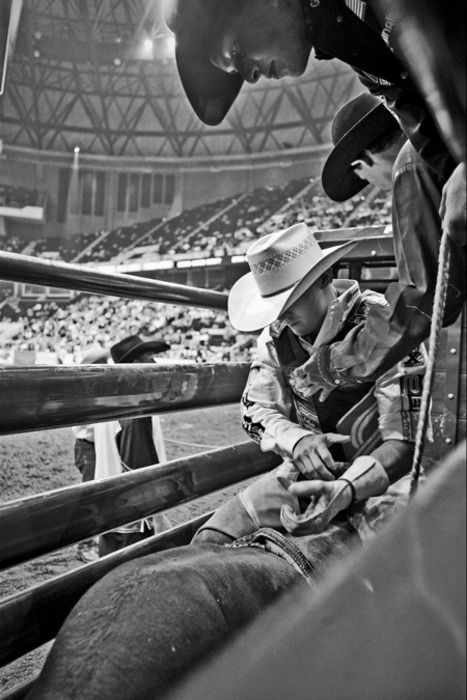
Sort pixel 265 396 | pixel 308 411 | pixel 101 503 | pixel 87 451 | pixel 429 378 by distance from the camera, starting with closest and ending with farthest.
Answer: pixel 429 378 < pixel 101 503 < pixel 308 411 < pixel 265 396 < pixel 87 451

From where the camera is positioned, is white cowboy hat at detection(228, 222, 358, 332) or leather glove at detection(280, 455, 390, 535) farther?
white cowboy hat at detection(228, 222, 358, 332)

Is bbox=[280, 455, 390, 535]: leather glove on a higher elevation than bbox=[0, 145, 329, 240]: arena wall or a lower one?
lower

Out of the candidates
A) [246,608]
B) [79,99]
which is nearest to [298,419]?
[246,608]

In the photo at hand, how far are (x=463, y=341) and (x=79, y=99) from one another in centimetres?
2272

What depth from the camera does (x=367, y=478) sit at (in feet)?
3.80

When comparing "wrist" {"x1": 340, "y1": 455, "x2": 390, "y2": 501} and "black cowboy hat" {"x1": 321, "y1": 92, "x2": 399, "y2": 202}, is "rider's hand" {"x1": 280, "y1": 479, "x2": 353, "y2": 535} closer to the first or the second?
"wrist" {"x1": 340, "y1": 455, "x2": 390, "y2": 501}

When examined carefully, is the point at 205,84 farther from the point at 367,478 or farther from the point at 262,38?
the point at 367,478

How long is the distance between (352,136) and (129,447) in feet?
5.58

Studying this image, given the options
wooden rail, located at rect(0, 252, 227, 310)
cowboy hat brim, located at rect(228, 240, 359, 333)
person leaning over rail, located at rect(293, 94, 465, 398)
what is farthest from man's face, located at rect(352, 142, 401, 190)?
wooden rail, located at rect(0, 252, 227, 310)

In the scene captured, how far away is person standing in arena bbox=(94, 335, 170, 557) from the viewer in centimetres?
246

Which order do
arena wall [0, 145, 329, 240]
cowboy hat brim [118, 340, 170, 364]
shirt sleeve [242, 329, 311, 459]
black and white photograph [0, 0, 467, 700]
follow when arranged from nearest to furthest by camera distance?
black and white photograph [0, 0, 467, 700]
shirt sleeve [242, 329, 311, 459]
cowboy hat brim [118, 340, 170, 364]
arena wall [0, 145, 329, 240]

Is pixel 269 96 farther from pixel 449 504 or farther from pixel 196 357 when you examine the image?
pixel 449 504

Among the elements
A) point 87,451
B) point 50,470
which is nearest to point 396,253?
point 87,451

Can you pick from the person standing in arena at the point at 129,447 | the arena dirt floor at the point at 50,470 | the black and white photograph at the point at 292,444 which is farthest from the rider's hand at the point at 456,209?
the person standing in arena at the point at 129,447
